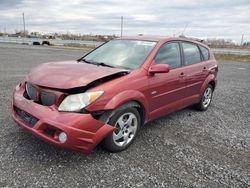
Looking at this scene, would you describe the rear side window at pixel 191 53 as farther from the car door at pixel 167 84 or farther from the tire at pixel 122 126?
the tire at pixel 122 126

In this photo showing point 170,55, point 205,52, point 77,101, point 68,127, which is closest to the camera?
point 68,127

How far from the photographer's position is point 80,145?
9.34 feet

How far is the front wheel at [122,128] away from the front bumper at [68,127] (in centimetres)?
20

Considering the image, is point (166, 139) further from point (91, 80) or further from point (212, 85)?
point (212, 85)

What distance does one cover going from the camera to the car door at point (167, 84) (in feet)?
12.3

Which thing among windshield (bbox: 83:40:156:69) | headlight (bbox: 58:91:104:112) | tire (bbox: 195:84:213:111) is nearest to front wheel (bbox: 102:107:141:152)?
headlight (bbox: 58:91:104:112)

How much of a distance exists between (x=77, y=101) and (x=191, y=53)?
9.78ft

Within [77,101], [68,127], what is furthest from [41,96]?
[68,127]

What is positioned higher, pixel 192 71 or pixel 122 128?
pixel 192 71

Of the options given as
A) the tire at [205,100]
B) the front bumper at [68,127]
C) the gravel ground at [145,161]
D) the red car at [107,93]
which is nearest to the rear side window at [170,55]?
the red car at [107,93]

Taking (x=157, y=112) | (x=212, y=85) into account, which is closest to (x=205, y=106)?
(x=212, y=85)

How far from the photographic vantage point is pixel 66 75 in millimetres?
3135

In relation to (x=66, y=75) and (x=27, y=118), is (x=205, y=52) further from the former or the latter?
(x=27, y=118)

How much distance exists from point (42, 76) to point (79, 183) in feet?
4.85
